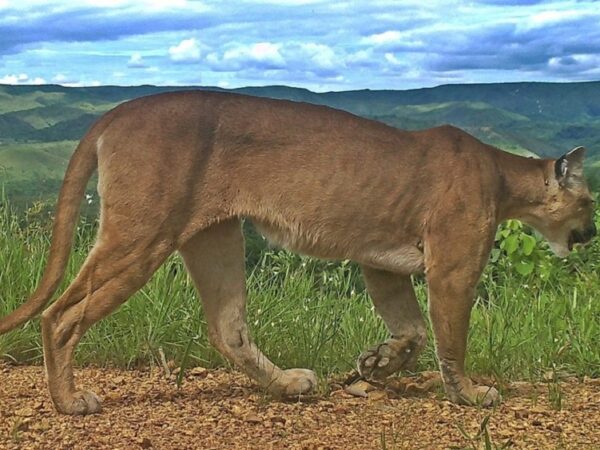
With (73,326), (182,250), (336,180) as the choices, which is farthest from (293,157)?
(73,326)

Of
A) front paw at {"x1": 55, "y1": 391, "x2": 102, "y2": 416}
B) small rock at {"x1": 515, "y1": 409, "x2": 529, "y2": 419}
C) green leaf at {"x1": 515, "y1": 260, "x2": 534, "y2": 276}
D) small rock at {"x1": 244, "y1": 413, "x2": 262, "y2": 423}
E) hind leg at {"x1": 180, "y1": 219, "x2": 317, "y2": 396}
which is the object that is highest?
hind leg at {"x1": 180, "y1": 219, "x2": 317, "y2": 396}

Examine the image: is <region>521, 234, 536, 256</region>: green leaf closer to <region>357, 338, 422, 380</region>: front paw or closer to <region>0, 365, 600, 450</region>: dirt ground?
<region>0, 365, 600, 450</region>: dirt ground

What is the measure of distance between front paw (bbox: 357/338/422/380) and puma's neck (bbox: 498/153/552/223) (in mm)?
812

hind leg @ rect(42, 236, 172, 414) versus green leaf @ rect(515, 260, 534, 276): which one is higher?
hind leg @ rect(42, 236, 172, 414)

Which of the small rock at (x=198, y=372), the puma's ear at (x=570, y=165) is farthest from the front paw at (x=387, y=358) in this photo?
the puma's ear at (x=570, y=165)

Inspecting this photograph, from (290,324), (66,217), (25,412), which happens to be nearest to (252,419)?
(25,412)

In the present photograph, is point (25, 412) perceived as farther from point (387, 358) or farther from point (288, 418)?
point (387, 358)

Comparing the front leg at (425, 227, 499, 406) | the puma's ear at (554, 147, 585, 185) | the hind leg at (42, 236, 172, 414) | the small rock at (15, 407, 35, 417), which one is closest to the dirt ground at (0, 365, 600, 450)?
the small rock at (15, 407, 35, 417)

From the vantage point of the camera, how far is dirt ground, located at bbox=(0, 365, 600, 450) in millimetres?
4617

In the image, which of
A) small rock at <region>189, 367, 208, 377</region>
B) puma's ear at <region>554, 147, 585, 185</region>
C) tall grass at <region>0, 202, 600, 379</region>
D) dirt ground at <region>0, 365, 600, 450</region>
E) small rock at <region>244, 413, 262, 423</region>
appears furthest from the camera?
tall grass at <region>0, 202, 600, 379</region>

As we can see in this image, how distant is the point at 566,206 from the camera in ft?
19.2

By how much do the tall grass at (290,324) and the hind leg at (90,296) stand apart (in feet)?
2.43

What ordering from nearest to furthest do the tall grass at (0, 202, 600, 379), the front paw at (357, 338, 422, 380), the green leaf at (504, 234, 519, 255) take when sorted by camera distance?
the front paw at (357, 338, 422, 380) → the tall grass at (0, 202, 600, 379) → the green leaf at (504, 234, 519, 255)

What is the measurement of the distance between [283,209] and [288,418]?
96 centimetres
